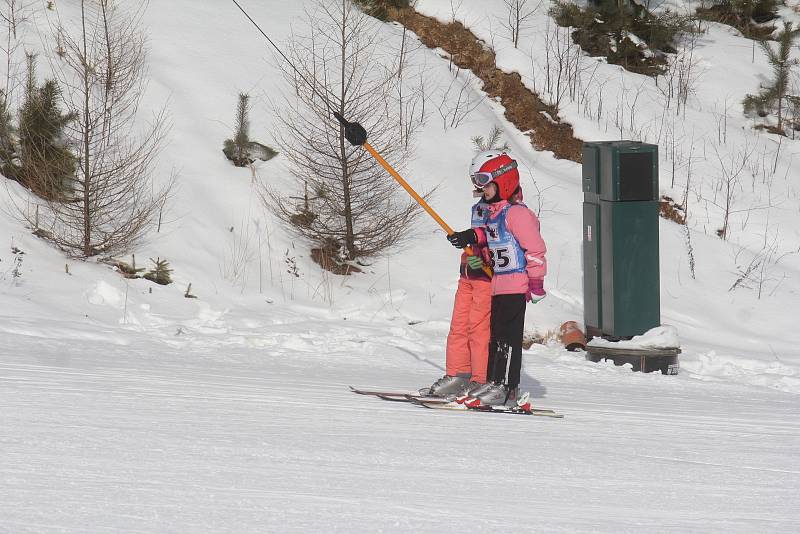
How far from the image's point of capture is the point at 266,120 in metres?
13.0

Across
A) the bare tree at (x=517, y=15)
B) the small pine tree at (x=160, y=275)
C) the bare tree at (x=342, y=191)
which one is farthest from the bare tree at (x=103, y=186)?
the bare tree at (x=517, y=15)

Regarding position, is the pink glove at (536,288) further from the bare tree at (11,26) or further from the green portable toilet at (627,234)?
the bare tree at (11,26)

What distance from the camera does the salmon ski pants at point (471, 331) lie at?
20.9ft

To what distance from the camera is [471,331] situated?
6.40 m

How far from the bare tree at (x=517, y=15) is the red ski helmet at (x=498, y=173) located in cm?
1075

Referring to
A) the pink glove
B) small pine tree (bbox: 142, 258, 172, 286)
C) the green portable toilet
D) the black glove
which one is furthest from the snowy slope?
the black glove

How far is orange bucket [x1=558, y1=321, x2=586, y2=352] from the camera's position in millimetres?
9367

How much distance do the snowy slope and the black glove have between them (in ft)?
3.24

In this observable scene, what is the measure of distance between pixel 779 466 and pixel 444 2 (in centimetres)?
1335

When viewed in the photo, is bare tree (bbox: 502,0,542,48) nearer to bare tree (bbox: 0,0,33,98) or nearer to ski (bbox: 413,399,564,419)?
bare tree (bbox: 0,0,33,98)

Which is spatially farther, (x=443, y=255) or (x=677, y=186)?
(x=677, y=186)

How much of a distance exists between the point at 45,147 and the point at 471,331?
614 cm

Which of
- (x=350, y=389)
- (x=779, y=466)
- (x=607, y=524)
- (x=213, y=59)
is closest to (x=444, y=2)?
(x=213, y=59)

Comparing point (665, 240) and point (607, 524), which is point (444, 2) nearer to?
point (665, 240)
